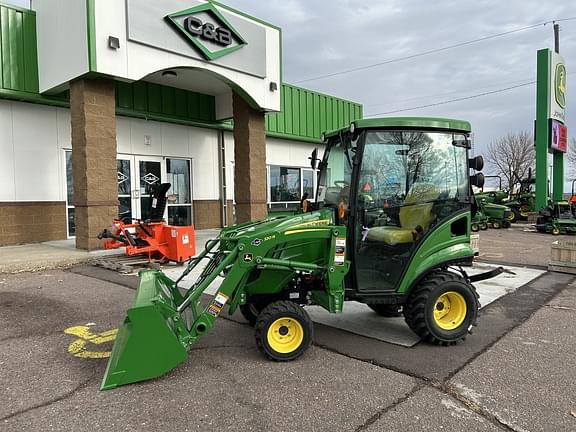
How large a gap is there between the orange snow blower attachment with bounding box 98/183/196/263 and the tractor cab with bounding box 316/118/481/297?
4.78 metres

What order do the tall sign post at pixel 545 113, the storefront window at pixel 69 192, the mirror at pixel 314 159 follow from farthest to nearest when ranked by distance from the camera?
the tall sign post at pixel 545 113
the storefront window at pixel 69 192
the mirror at pixel 314 159

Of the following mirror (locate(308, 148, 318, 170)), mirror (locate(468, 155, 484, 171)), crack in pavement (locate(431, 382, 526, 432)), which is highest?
mirror (locate(308, 148, 318, 170))

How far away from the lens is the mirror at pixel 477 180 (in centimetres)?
452

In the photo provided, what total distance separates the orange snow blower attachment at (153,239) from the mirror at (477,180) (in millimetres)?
5696

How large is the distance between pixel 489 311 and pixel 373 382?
286cm

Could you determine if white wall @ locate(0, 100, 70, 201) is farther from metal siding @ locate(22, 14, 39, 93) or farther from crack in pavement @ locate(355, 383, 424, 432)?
crack in pavement @ locate(355, 383, 424, 432)

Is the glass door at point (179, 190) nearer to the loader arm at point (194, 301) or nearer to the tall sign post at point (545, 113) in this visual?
the loader arm at point (194, 301)

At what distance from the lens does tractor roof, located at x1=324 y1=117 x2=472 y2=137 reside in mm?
4235

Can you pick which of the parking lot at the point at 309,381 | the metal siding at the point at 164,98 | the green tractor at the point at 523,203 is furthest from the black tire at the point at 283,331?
the green tractor at the point at 523,203

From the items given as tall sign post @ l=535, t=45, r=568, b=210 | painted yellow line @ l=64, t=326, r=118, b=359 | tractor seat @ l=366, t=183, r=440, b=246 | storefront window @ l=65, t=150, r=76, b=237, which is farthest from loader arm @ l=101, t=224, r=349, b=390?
tall sign post @ l=535, t=45, r=568, b=210

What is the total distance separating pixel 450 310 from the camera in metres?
4.42

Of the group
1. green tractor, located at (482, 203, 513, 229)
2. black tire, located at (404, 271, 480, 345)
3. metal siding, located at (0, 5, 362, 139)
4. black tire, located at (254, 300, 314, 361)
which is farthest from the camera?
green tractor, located at (482, 203, 513, 229)

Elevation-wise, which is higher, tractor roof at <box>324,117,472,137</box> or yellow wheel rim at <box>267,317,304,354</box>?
tractor roof at <box>324,117,472,137</box>

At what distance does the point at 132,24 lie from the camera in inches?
366
